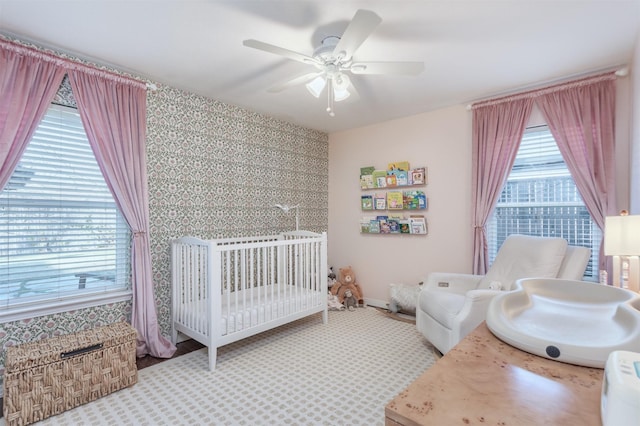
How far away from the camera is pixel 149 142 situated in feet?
8.71

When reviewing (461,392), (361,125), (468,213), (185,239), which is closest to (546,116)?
(468,213)

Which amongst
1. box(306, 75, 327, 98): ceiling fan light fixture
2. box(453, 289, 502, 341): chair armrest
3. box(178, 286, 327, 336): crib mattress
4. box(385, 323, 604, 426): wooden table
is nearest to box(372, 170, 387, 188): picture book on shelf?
box(178, 286, 327, 336): crib mattress

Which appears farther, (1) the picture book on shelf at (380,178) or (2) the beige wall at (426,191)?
(1) the picture book on shelf at (380,178)

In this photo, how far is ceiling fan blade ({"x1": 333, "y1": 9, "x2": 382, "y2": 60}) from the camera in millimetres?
1462

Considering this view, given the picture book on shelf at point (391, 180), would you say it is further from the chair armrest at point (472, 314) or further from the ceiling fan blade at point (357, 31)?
the ceiling fan blade at point (357, 31)

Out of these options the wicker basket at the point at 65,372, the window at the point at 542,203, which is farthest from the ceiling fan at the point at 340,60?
the wicker basket at the point at 65,372

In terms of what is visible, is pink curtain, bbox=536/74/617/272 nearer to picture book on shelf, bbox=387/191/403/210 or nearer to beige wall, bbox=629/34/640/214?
beige wall, bbox=629/34/640/214

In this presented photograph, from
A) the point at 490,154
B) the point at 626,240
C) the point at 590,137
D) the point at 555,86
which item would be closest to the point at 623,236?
the point at 626,240

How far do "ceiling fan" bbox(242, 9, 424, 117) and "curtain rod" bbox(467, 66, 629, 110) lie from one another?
4.84 feet

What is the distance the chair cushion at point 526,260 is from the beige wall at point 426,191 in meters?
0.56

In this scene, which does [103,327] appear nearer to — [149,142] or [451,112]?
[149,142]

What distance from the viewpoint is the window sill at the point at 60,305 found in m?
2.02

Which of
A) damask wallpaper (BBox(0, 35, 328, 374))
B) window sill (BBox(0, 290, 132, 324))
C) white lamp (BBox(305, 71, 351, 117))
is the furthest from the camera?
damask wallpaper (BBox(0, 35, 328, 374))

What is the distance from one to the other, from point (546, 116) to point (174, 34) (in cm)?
299
